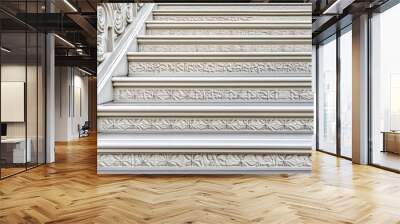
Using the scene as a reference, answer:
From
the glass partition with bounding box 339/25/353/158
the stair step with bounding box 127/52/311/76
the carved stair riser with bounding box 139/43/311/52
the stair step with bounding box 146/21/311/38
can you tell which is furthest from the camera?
the glass partition with bounding box 339/25/353/158

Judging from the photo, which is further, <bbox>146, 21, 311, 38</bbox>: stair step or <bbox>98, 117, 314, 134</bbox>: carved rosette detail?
<bbox>146, 21, 311, 38</bbox>: stair step

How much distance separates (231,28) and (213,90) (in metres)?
0.95

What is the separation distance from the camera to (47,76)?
553 centimetres

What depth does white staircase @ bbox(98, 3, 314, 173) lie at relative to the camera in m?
2.98

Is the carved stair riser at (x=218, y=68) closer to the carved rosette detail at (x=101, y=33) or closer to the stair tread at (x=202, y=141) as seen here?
the carved rosette detail at (x=101, y=33)

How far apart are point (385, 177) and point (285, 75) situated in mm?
1633

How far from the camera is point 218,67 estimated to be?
3354 millimetres

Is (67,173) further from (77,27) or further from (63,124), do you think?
(63,124)

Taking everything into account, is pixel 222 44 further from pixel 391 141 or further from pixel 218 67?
pixel 391 141

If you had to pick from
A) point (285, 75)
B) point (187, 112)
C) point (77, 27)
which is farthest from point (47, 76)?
point (285, 75)

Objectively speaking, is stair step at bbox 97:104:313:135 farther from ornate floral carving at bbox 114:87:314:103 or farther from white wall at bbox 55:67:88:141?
white wall at bbox 55:67:88:141

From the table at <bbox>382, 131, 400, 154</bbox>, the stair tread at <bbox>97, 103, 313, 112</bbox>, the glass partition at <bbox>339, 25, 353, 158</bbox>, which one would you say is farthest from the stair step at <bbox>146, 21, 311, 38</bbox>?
the glass partition at <bbox>339, 25, 353, 158</bbox>

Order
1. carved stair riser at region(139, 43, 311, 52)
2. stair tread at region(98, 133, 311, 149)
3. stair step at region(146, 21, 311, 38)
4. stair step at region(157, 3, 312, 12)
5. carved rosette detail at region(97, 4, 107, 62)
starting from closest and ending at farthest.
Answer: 1. stair tread at region(98, 133, 311, 149)
2. carved rosette detail at region(97, 4, 107, 62)
3. carved stair riser at region(139, 43, 311, 52)
4. stair step at region(146, 21, 311, 38)
5. stair step at region(157, 3, 312, 12)

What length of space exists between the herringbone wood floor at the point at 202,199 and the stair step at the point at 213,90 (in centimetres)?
69
